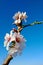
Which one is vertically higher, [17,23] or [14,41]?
[17,23]

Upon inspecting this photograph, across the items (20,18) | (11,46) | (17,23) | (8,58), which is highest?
(20,18)

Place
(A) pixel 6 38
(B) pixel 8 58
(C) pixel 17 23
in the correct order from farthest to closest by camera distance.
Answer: (C) pixel 17 23, (A) pixel 6 38, (B) pixel 8 58

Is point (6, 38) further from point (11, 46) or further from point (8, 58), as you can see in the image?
point (8, 58)

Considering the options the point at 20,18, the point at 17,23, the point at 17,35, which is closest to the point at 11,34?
the point at 17,35

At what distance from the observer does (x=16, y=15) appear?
3621 mm

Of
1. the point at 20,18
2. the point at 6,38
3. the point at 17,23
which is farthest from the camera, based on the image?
the point at 20,18

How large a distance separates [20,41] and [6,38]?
19 centimetres

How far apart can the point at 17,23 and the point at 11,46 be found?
1138 mm

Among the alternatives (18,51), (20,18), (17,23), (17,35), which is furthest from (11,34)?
(20,18)

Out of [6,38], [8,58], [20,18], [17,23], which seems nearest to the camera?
[8,58]

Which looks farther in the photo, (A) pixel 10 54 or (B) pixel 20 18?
(B) pixel 20 18

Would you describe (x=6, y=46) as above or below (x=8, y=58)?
above

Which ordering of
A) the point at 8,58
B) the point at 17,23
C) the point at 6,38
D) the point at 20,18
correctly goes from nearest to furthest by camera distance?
1. the point at 8,58
2. the point at 6,38
3. the point at 17,23
4. the point at 20,18

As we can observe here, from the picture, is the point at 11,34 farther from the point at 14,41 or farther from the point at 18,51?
the point at 18,51
